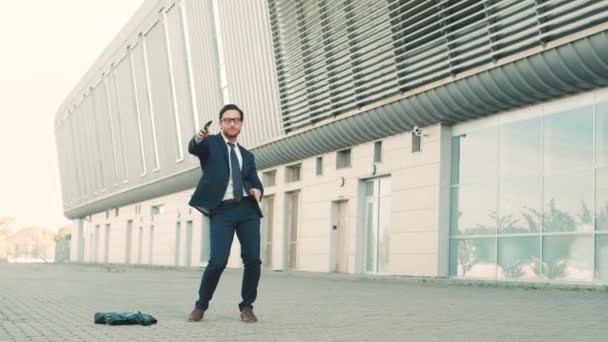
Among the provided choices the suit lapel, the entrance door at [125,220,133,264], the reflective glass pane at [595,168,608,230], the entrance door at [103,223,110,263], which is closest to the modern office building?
the reflective glass pane at [595,168,608,230]

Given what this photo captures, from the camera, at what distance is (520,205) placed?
58.2 feet

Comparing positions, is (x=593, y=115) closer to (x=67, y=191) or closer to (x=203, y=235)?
(x=203, y=235)

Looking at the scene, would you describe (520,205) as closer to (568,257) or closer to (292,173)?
(568,257)

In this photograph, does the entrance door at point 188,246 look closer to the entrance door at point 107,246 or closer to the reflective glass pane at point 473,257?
the entrance door at point 107,246

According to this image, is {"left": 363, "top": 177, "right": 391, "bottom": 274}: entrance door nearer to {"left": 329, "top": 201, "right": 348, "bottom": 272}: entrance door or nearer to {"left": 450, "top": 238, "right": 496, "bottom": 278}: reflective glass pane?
{"left": 329, "top": 201, "right": 348, "bottom": 272}: entrance door

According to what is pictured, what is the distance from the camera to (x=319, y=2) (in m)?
23.0

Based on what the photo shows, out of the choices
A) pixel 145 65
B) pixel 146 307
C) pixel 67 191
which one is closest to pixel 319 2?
pixel 146 307

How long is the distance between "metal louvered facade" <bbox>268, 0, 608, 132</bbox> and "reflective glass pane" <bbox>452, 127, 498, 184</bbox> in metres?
1.78

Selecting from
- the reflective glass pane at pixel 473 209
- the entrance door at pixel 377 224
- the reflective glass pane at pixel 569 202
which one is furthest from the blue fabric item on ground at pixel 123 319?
the entrance door at pixel 377 224

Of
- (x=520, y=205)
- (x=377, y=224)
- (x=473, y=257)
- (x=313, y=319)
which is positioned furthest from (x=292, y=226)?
(x=313, y=319)

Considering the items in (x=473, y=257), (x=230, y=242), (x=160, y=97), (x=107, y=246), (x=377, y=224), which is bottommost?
(x=107, y=246)

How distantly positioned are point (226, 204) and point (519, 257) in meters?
12.2

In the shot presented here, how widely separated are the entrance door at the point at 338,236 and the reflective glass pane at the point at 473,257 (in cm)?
557

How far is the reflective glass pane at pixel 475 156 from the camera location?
1884 centimetres
